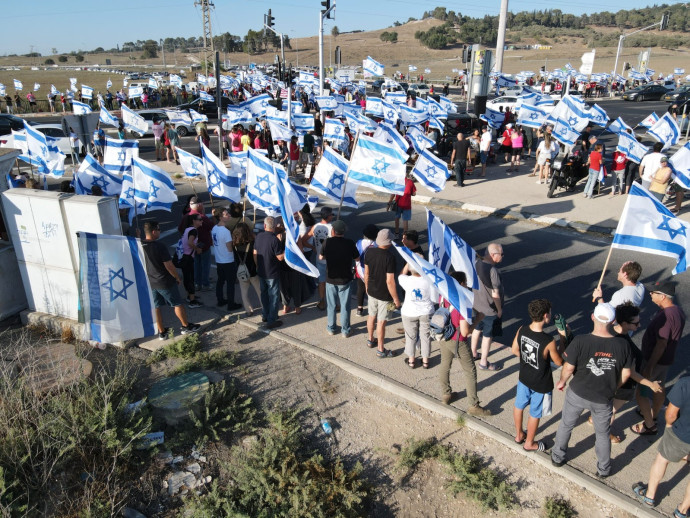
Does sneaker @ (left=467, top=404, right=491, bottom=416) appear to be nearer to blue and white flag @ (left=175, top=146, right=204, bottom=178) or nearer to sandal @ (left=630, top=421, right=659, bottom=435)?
sandal @ (left=630, top=421, right=659, bottom=435)

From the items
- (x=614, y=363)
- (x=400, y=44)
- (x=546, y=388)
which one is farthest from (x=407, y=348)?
(x=400, y=44)

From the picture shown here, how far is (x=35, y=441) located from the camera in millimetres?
4707

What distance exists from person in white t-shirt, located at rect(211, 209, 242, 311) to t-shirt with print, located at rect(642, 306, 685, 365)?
557 centimetres

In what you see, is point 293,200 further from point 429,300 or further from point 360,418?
point 360,418

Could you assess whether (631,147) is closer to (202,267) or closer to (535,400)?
(535,400)

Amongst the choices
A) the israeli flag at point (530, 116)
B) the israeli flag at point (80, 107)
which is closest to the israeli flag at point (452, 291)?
the israeli flag at point (530, 116)

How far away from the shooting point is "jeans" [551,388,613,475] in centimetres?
453

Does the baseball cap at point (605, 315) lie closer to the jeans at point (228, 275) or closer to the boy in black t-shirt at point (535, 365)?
the boy in black t-shirt at point (535, 365)

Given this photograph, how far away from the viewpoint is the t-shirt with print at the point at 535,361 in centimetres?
469

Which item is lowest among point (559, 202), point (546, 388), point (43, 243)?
point (559, 202)

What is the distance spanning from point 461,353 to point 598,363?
4.55 ft

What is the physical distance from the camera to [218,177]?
31.7ft

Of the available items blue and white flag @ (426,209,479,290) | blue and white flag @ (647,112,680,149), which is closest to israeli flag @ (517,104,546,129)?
blue and white flag @ (647,112,680,149)

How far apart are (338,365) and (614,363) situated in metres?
3.33
